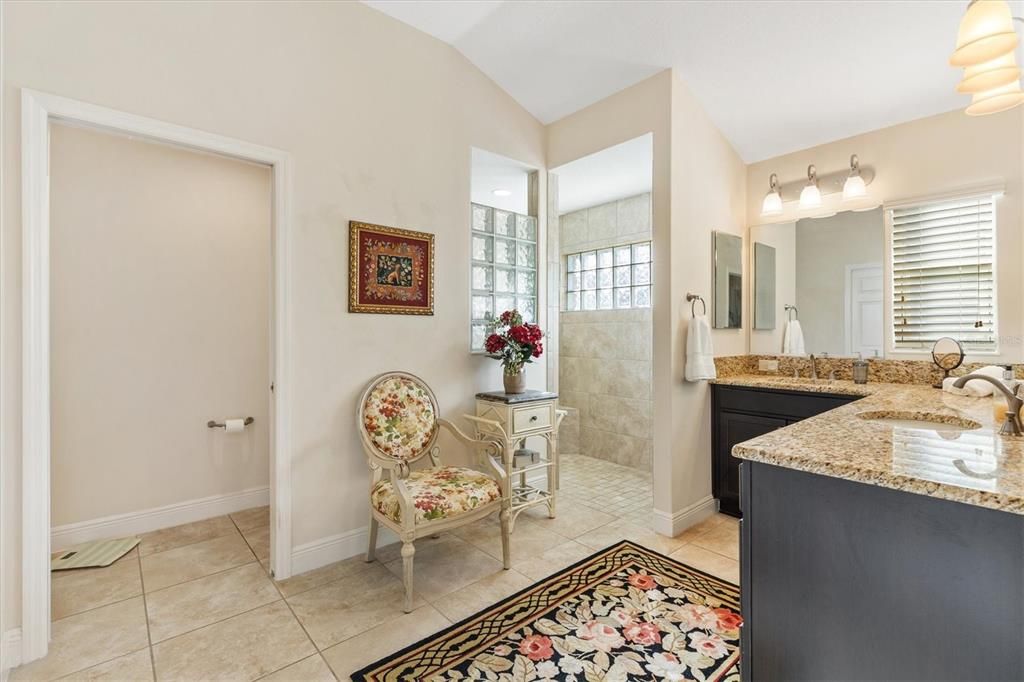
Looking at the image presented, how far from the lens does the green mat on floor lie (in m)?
2.46

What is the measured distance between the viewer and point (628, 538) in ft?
9.23

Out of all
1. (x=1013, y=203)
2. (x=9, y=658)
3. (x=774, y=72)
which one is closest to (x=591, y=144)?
(x=774, y=72)

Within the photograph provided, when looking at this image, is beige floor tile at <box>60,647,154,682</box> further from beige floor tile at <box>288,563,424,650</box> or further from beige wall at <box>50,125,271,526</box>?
beige wall at <box>50,125,271,526</box>

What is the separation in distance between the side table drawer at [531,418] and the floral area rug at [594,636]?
86 centimetres

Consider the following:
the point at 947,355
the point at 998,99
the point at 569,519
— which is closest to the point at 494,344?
the point at 569,519

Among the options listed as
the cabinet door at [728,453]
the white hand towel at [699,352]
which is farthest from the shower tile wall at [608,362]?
the white hand towel at [699,352]

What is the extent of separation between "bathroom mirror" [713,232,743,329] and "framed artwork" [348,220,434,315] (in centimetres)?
190

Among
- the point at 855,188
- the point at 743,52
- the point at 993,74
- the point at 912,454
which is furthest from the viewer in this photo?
the point at 855,188

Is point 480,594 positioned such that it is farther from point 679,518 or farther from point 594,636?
point 679,518

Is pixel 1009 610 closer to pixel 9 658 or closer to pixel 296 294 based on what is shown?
pixel 296 294

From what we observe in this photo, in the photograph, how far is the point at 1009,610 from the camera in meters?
0.93

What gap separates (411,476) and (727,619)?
159 centimetres

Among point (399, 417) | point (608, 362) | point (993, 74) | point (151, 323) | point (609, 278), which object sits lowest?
point (399, 417)

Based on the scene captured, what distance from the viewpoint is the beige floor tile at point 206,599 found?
199 cm
